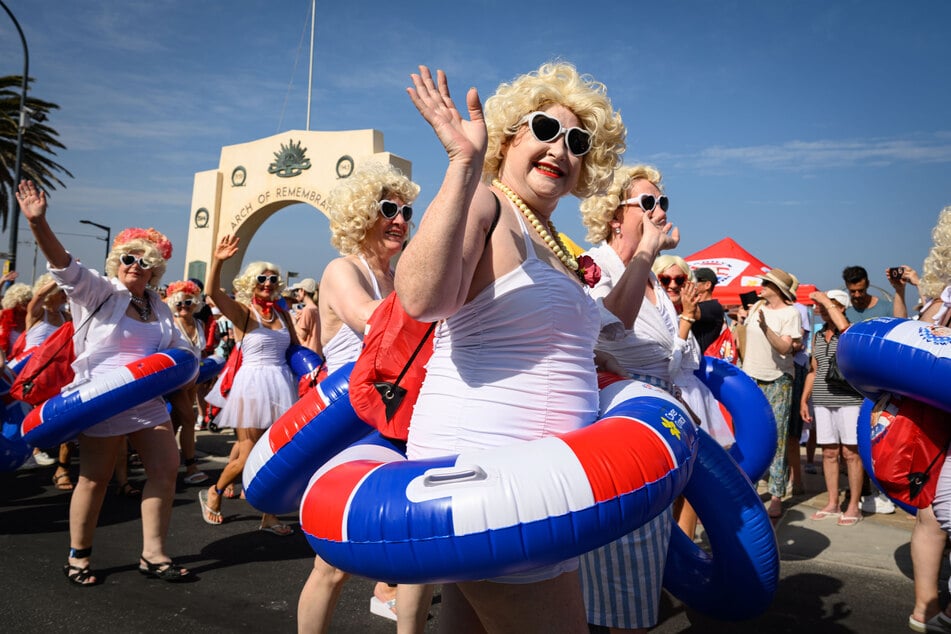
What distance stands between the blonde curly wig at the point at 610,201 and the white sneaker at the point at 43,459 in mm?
7220

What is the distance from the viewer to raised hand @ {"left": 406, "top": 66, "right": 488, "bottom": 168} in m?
1.41

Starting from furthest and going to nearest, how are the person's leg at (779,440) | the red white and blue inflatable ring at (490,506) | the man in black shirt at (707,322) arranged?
the person's leg at (779,440) < the man in black shirt at (707,322) < the red white and blue inflatable ring at (490,506)

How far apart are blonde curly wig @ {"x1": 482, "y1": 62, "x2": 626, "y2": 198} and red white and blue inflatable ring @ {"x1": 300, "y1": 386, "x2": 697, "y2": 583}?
86 cm

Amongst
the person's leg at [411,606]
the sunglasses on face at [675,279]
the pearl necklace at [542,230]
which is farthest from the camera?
the sunglasses on face at [675,279]

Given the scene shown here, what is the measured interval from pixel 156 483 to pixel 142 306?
112 cm

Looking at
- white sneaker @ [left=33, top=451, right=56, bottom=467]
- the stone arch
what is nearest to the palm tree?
the stone arch

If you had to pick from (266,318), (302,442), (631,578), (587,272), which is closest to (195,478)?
(266,318)

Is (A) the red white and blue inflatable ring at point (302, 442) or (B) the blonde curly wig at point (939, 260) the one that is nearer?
(A) the red white and blue inflatable ring at point (302, 442)

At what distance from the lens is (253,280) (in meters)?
5.74

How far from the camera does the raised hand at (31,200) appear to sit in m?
3.48

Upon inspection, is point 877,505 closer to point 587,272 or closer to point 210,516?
point 587,272

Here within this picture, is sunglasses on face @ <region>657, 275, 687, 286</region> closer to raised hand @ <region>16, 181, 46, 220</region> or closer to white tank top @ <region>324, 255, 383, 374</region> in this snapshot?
white tank top @ <region>324, 255, 383, 374</region>

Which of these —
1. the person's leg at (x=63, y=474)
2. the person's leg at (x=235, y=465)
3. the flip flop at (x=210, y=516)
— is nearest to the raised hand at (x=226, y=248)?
the person's leg at (x=235, y=465)

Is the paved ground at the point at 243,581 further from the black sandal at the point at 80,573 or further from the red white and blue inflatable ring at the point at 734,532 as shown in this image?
the red white and blue inflatable ring at the point at 734,532
